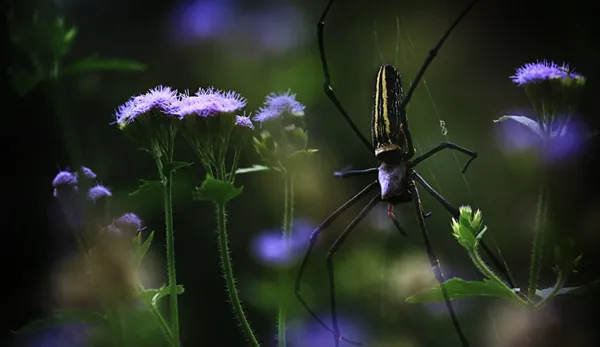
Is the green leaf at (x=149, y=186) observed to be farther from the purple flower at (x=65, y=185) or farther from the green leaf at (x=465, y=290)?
the green leaf at (x=465, y=290)

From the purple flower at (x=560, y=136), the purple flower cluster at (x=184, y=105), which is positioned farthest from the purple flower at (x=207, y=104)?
the purple flower at (x=560, y=136)

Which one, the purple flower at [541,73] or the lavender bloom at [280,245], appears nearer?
the purple flower at [541,73]

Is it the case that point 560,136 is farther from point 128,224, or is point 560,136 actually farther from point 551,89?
point 128,224

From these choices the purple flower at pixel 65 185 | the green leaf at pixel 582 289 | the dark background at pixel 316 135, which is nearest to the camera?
the green leaf at pixel 582 289

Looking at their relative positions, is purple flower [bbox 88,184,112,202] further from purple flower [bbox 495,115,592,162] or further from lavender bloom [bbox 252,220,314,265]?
purple flower [bbox 495,115,592,162]

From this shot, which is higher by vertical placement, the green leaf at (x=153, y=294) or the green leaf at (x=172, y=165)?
the green leaf at (x=172, y=165)

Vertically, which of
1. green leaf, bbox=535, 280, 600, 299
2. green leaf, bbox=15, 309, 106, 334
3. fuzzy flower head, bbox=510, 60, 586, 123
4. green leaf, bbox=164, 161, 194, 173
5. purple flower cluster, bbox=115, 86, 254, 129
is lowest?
green leaf, bbox=535, 280, 600, 299

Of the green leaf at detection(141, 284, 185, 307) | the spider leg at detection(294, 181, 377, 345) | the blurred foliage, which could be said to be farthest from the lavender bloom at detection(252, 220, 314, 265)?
the blurred foliage

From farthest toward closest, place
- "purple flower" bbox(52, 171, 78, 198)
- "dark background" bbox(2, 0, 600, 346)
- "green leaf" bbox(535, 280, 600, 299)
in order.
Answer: "dark background" bbox(2, 0, 600, 346) < "purple flower" bbox(52, 171, 78, 198) < "green leaf" bbox(535, 280, 600, 299)
